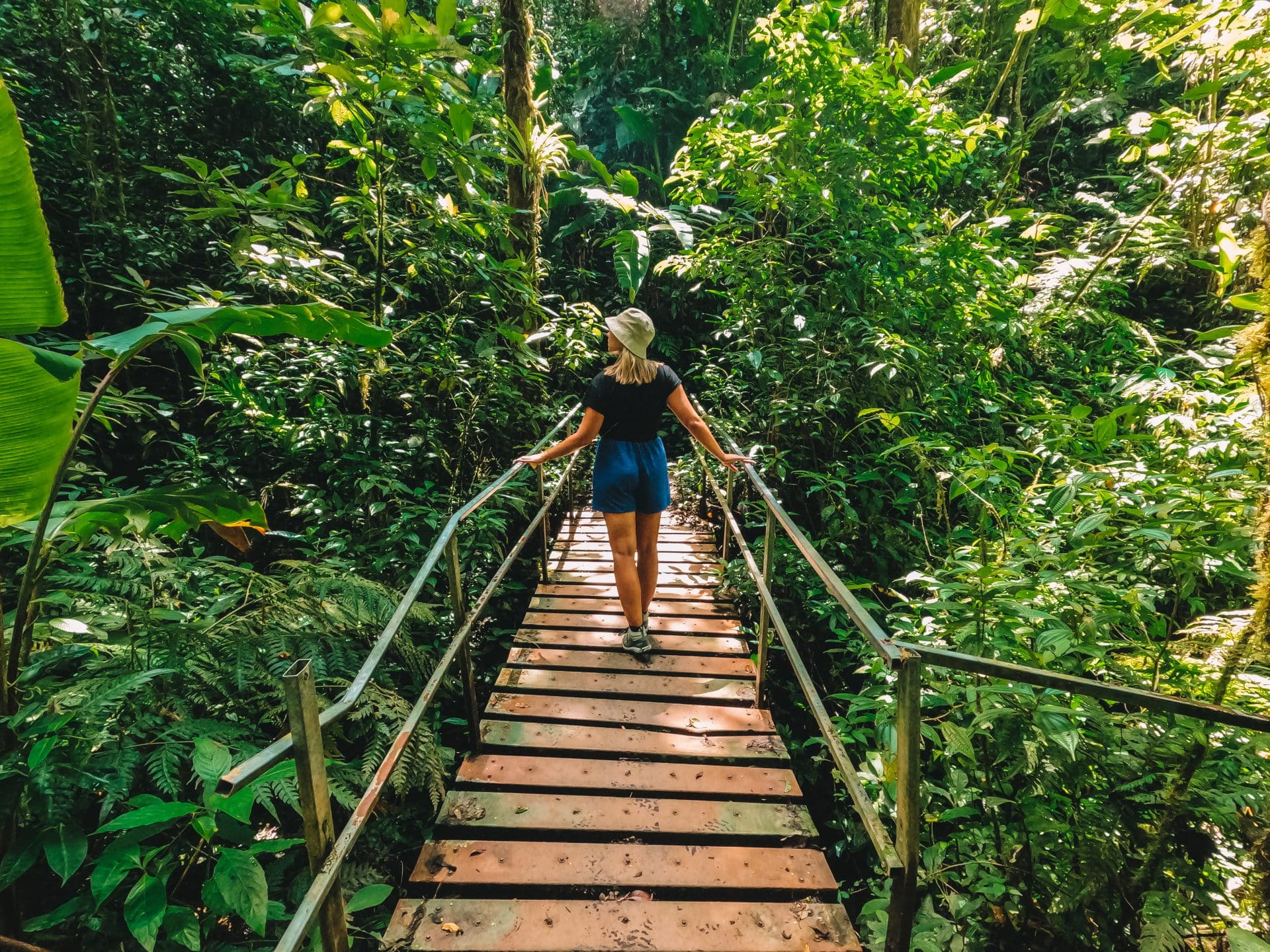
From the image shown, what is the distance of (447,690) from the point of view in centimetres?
339

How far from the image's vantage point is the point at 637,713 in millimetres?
2834

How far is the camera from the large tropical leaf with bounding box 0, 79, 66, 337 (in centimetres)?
150

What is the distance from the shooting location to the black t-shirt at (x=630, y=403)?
3.01 metres

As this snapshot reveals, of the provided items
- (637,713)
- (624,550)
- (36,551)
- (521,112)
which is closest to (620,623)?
(624,550)

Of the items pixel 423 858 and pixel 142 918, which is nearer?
pixel 142 918

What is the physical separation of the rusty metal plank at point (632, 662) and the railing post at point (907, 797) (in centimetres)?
172

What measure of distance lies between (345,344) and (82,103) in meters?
3.81

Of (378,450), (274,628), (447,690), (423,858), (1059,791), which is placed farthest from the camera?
(378,450)

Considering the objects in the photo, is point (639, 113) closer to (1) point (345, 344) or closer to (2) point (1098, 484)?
(1) point (345, 344)

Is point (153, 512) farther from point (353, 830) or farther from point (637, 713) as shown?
point (637, 713)

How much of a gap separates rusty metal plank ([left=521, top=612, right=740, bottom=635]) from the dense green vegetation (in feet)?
1.73

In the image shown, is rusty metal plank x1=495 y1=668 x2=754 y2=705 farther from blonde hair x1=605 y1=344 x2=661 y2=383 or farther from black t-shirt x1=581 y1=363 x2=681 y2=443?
blonde hair x1=605 y1=344 x2=661 y2=383

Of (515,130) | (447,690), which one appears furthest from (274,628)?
(515,130)

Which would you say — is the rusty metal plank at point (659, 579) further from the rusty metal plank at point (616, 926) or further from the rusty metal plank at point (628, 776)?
the rusty metal plank at point (616, 926)
